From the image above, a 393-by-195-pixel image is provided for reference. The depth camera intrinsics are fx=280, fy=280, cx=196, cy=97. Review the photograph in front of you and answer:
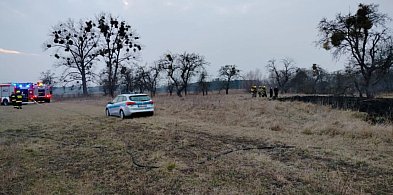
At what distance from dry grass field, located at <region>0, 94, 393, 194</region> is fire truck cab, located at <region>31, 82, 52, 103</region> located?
3006 cm

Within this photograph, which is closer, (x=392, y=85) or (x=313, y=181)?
(x=313, y=181)

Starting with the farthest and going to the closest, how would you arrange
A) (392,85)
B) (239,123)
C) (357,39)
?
(392,85)
(357,39)
(239,123)

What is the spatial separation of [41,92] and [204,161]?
3812 centimetres

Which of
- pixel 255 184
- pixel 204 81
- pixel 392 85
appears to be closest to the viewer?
pixel 255 184

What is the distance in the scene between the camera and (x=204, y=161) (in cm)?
583

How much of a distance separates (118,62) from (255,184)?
4272cm

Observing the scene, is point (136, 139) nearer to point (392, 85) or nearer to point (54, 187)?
point (54, 187)

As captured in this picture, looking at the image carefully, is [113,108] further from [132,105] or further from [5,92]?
[5,92]

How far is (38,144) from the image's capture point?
26.8 feet

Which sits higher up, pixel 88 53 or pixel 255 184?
pixel 88 53

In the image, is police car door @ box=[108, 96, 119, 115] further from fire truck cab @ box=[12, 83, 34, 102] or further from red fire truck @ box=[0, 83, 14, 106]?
red fire truck @ box=[0, 83, 14, 106]

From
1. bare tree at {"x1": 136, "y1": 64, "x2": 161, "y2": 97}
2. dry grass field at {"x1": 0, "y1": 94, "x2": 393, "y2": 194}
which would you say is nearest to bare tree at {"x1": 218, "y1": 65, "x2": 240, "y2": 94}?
bare tree at {"x1": 136, "y1": 64, "x2": 161, "y2": 97}

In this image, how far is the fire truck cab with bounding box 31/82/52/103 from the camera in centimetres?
3659

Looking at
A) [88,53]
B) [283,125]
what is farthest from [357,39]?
[88,53]
